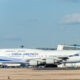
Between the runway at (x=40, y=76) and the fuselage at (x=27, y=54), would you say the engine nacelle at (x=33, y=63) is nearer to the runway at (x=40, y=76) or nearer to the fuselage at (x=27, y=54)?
the fuselage at (x=27, y=54)

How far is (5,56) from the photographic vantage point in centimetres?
8494

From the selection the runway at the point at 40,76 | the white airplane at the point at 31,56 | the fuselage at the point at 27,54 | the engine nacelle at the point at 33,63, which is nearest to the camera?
the runway at the point at 40,76

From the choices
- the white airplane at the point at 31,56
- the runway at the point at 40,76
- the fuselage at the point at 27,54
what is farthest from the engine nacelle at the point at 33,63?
the runway at the point at 40,76

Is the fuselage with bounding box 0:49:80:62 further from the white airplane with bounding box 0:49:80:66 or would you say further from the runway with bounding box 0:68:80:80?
the runway with bounding box 0:68:80:80

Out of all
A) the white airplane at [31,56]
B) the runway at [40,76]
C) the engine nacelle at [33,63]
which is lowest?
the runway at [40,76]

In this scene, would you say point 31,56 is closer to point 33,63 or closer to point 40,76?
point 33,63

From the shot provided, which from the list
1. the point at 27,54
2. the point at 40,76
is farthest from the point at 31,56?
the point at 40,76

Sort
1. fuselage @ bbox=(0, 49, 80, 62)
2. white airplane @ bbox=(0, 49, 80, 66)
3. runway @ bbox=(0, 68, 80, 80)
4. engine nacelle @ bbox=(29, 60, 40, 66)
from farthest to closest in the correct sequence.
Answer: fuselage @ bbox=(0, 49, 80, 62) → white airplane @ bbox=(0, 49, 80, 66) → engine nacelle @ bbox=(29, 60, 40, 66) → runway @ bbox=(0, 68, 80, 80)

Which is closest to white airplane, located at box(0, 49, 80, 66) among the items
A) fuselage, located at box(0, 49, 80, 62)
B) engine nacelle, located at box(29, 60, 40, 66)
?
fuselage, located at box(0, 49, 80, 62)

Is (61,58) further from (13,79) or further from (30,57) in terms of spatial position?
(13,79)

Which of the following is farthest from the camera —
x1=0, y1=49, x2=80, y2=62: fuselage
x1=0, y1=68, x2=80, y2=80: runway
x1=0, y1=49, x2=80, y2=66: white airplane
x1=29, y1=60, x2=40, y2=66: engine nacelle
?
x1=0, y1=49, x2=80, y2=62: fuselage

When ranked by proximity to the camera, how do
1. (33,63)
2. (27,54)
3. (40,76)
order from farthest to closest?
(27,54), (33,63), (40,76)

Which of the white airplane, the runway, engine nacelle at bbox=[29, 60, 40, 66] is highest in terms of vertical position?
the white airplane

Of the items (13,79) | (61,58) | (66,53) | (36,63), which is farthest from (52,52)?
(13,79)
